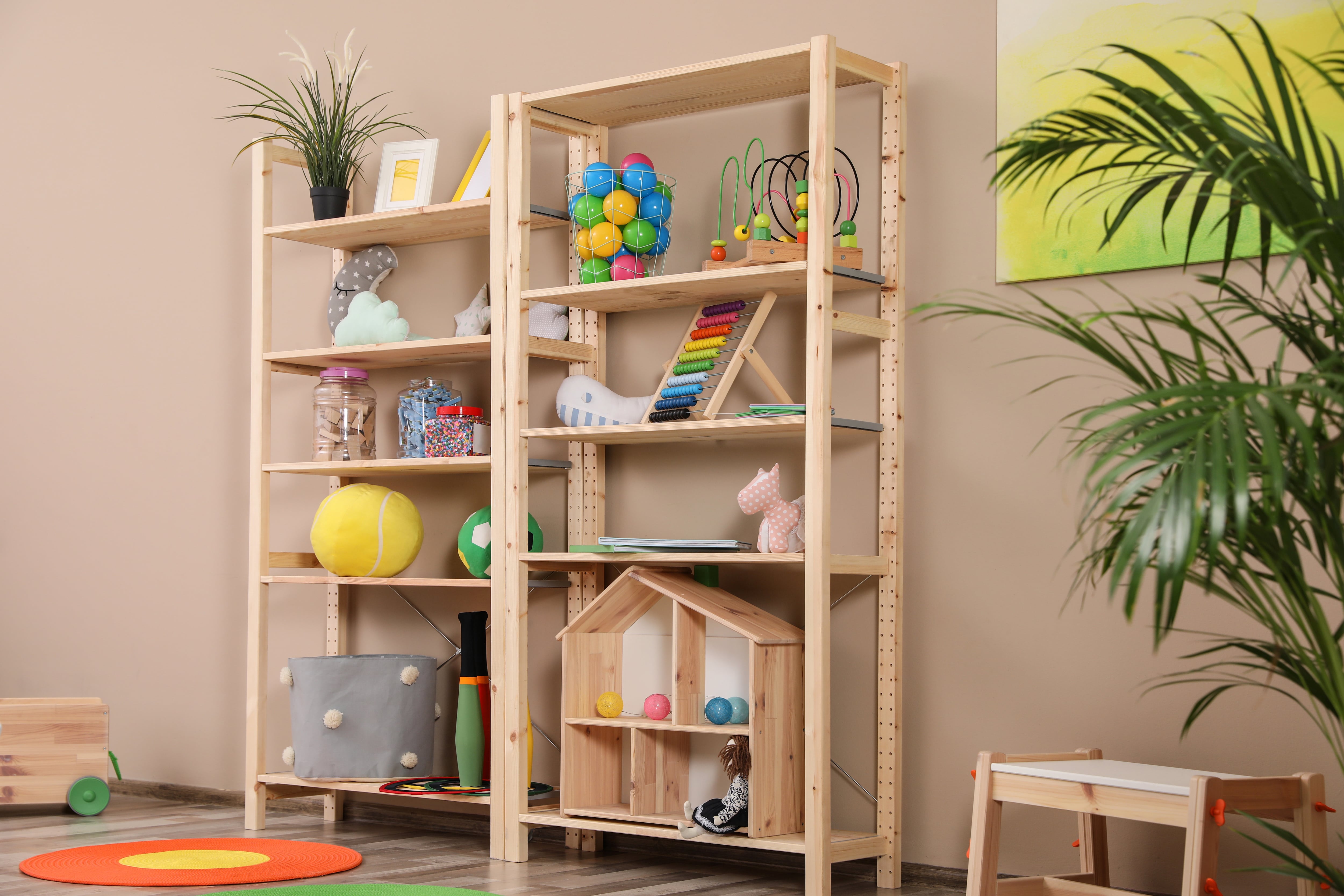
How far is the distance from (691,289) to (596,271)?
27 cm

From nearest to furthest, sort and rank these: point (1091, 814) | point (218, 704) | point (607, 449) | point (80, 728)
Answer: point (1091, 814) → point (607, 449) → point (80, 728) → point (218, 704)

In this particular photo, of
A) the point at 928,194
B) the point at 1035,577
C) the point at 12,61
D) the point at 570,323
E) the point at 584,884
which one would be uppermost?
the point at 12,61

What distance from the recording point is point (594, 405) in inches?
118

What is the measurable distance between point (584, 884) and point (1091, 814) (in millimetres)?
1009

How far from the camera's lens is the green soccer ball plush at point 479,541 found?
3141 mm

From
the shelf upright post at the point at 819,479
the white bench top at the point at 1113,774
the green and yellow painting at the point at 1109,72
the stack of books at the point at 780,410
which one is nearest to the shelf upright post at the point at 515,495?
the stack of books at the point at 780,410

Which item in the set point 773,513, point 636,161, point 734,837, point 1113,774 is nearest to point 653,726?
point 734,837

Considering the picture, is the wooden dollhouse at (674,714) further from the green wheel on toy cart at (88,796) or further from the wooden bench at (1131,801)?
the green wheel on toy cart at (88,796)

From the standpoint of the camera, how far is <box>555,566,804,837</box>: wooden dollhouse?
2627 mm

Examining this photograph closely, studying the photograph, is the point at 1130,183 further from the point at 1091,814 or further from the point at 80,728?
the point at 80,728

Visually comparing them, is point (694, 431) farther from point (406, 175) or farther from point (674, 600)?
point (406, 175)

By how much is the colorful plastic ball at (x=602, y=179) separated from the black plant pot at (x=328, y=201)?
81cm

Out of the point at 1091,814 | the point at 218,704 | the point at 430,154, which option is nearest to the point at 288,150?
the point at 430,154

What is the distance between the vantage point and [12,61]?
440 cm
